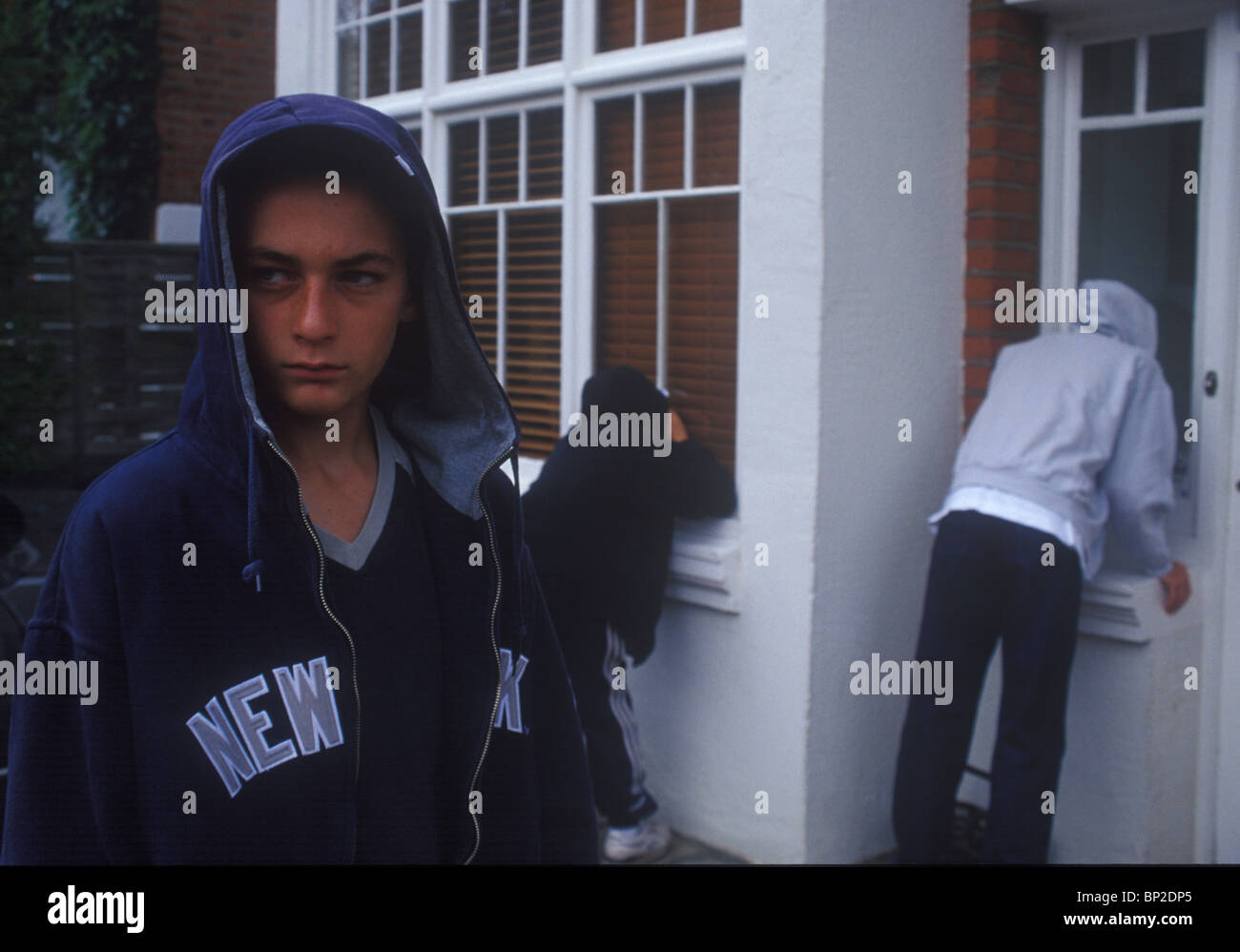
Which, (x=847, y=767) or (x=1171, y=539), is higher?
(x=1171, y=539)

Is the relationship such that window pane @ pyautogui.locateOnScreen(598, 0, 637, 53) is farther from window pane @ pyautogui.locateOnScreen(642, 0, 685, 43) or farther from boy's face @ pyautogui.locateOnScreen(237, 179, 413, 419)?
boy's face @ pyautogui.locateOnScreen(237, 179, 413, 419)

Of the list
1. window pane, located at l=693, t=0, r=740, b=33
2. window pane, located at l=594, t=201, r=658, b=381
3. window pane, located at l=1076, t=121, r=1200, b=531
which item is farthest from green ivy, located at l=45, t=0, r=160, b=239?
window pane, located at l=1076, t=121, r=1200, b=531

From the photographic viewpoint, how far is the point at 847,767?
13.9 feet

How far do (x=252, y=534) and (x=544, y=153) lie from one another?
4188 millimetres

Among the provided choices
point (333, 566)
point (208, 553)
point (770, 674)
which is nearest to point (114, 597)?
point (208, 553)

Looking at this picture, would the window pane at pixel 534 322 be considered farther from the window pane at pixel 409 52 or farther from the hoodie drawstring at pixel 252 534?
the hoodie drawstring at pixel 252 534

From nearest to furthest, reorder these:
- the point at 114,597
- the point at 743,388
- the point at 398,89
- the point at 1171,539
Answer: the point at 114,597
the point at 1171,539
the point at 743,388
the point at 398,89

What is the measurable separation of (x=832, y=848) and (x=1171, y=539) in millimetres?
1497

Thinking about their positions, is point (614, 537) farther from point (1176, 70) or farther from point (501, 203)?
point (1176, 70)

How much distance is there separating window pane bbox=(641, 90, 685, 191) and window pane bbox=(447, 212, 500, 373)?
106 cm

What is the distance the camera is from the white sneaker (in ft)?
14.4

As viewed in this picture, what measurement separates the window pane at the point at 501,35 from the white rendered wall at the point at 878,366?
2.00m

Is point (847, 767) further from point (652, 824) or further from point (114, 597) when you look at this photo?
point (114, 597)

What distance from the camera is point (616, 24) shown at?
16.4 ft
